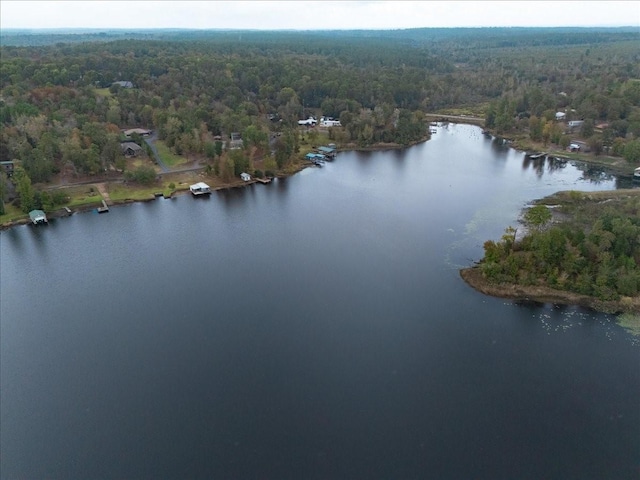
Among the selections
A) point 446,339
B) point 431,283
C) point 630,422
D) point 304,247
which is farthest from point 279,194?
point 630,422

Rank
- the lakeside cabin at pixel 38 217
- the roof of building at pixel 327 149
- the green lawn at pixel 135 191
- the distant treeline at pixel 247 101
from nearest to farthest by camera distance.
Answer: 1. the lakeside cabin at pixel 38 217
2. the green lawn at pixel 135 191
3. the distant treeline at pixel 247 101
4. the roof of building at pixel 327 149

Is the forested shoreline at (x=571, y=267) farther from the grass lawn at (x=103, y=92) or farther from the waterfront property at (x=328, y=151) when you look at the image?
the grass lawn at (x=103, y=92)

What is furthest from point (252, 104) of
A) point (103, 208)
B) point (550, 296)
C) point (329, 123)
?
point (550, 296)

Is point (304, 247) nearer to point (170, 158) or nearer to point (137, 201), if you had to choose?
point (137, 201)

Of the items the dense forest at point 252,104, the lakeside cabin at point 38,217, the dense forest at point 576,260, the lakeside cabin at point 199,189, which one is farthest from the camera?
the dense forest at point 252,104

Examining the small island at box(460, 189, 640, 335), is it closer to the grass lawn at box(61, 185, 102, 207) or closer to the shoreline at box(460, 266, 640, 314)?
the shoreline at box(460, 266, 640, 314)

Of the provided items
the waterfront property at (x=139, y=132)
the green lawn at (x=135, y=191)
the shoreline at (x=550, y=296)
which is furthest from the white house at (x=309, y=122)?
the shoreline at (x=550, y=296)

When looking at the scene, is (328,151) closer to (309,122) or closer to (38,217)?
(309,122)
